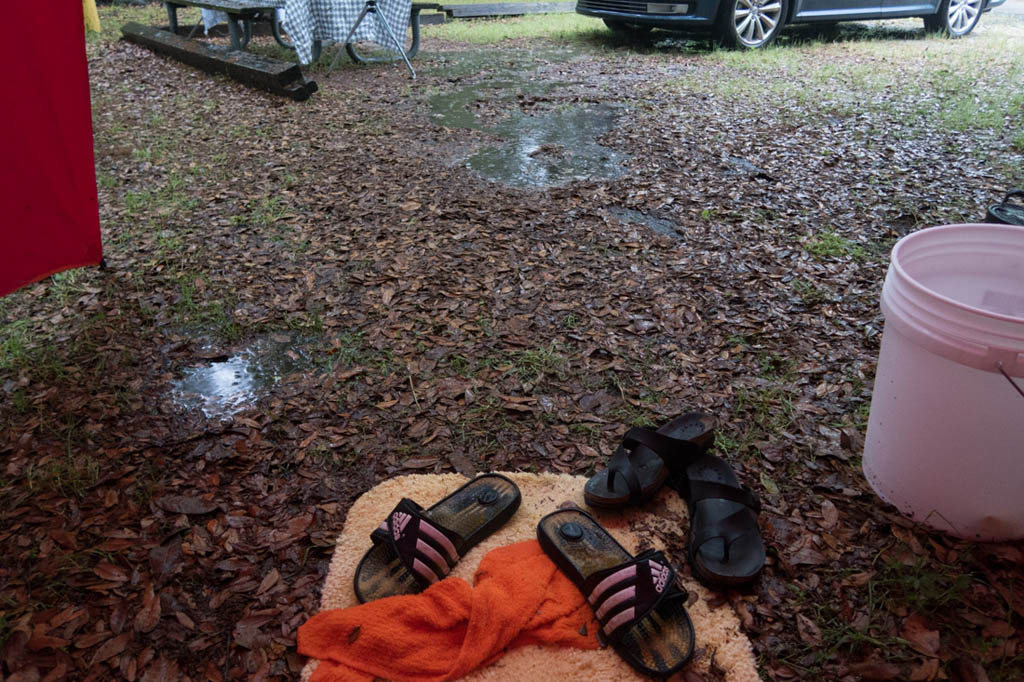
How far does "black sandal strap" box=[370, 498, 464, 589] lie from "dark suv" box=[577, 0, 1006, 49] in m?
8.19

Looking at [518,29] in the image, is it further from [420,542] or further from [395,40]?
[420,542]

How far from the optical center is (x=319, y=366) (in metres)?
2.95

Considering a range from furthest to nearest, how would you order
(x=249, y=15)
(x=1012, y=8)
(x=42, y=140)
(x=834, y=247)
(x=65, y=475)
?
(x=1012, y=8) → (x=249, y=15) → (x=834, y=247) → (x=42, y=140) → (x=65, y=475)

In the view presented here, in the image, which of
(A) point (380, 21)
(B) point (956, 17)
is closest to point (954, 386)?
(A) point (380, 21)

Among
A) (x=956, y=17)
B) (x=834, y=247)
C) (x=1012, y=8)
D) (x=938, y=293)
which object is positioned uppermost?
(x=1012, y=8)

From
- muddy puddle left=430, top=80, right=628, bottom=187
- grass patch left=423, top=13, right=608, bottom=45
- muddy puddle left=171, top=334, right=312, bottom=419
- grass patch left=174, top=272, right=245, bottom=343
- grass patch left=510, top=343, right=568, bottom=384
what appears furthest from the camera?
grass patch left=423, top=13, right=608, bottom=45

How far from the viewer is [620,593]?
5.89 ft

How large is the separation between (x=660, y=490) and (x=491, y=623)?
2.62 ft

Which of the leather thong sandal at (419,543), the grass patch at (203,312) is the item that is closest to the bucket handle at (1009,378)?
the leather thong sandal at (419,543)

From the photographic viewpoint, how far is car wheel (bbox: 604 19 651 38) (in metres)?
9.98

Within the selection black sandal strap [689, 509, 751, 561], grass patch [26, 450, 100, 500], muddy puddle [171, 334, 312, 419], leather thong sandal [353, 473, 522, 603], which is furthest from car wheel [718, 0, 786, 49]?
grass patch [26, 450, 100, 500]

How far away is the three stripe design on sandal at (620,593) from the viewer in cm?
177

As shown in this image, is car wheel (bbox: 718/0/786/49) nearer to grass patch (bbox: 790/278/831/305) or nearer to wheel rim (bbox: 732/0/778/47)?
wheel rim (bbox: 732/0/778/47)

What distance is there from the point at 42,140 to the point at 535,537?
2.65 m
